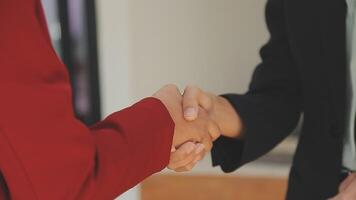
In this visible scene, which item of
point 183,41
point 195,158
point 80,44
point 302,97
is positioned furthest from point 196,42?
point 195,158

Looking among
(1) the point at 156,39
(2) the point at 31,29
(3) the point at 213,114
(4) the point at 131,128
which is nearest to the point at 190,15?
(1) the point at 156,39

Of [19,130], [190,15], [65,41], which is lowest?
[65,41]

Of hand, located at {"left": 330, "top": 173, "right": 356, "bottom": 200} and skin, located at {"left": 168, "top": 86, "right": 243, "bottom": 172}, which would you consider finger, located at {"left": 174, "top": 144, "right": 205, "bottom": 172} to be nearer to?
skin, located at {"left": 168, "top": 86, "right": 243, "bottom": 172}

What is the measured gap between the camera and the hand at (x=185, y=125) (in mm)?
825

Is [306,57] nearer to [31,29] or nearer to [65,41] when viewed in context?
[31,29]

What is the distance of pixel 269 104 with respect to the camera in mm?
989

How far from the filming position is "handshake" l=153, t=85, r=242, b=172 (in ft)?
2.74

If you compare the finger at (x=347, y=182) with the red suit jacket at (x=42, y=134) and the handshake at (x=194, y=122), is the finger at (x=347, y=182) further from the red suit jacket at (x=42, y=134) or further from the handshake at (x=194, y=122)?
the red suit jacket at (x=42, y=134)

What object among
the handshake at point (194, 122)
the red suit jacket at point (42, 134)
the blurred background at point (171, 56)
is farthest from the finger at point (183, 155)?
the blurred background at point (171, 56)

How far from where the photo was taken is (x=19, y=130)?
487 millimetres

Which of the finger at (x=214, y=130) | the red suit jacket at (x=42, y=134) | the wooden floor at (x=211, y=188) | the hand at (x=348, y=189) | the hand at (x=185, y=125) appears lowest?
the wooden floor at (x=211, y=188)

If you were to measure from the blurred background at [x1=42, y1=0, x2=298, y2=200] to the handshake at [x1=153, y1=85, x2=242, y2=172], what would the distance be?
53 centimetres

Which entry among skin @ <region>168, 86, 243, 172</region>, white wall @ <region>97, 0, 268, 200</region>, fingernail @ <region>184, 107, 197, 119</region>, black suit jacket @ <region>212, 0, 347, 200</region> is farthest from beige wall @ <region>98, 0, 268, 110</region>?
fingernail @ <region>184, 107, 197, 119</region>

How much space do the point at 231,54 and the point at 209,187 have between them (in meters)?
0.37
